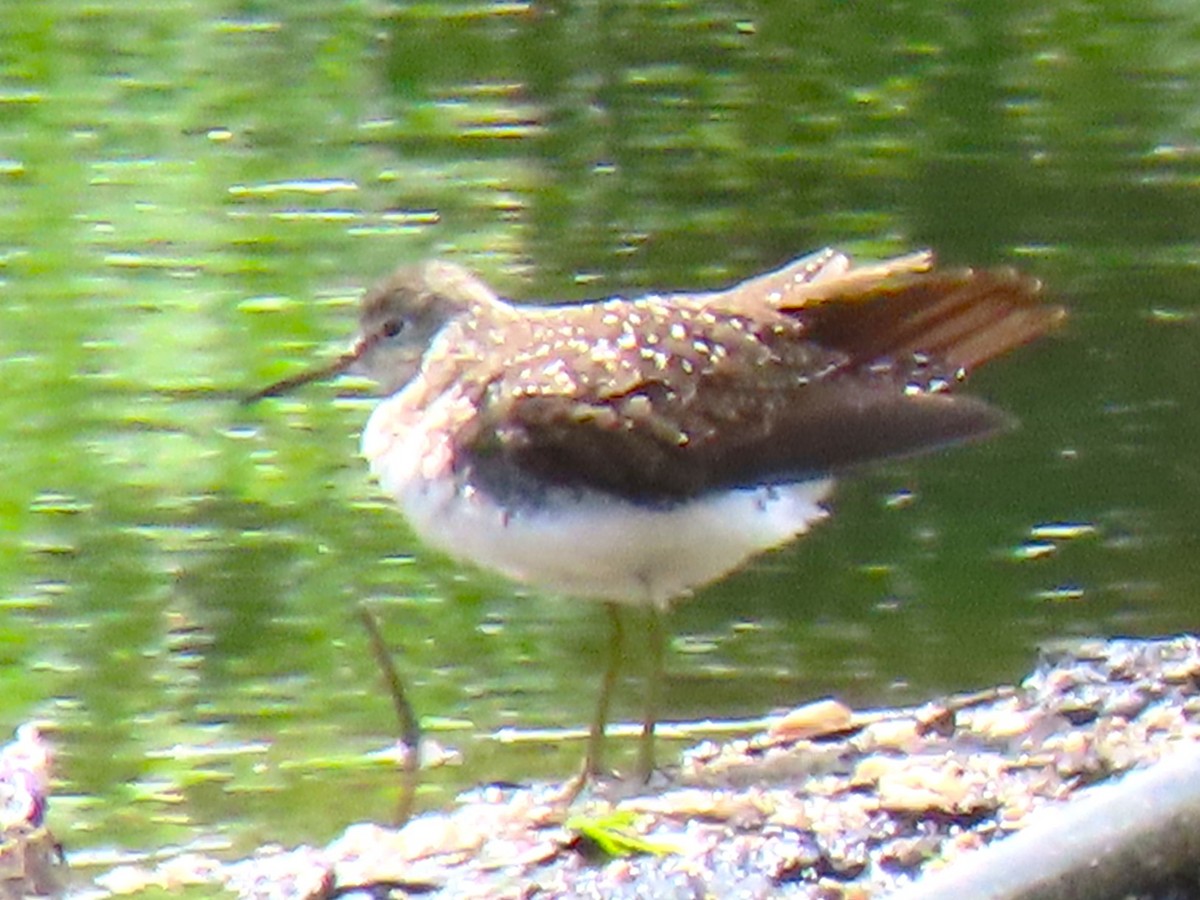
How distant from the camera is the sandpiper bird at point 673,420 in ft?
17.2

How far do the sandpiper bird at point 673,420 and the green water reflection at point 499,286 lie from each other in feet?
2.57

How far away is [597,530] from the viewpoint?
5211 millimetres

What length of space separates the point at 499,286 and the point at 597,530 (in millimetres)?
3495

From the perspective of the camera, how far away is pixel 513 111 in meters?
10.6

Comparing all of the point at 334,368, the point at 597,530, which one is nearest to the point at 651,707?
the point at 597,530

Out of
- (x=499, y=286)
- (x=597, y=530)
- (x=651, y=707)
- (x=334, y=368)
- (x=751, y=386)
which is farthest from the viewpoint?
(x=499, y=286)

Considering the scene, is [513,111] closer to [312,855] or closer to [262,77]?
[262,77]

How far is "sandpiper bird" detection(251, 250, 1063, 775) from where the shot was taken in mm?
5230

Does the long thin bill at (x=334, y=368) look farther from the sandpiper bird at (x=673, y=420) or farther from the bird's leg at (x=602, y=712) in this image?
the bird's leg at (x=602, y=712)

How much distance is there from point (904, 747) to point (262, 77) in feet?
20.3

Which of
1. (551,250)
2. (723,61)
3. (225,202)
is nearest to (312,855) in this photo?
(551,250)

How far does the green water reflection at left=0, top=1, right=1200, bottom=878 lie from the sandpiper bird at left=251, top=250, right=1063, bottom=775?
782mm

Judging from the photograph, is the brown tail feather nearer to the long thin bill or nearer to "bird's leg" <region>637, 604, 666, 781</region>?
"bird's leg" <region>637, 604, 666, 781</region>

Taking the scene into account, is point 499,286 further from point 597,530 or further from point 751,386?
point 597,530
